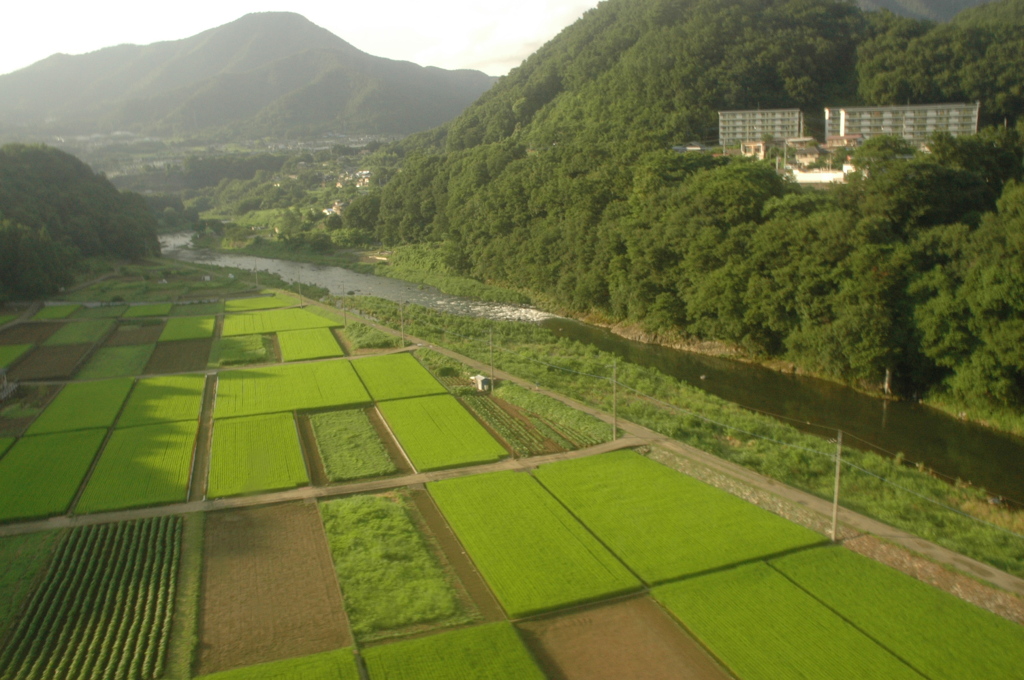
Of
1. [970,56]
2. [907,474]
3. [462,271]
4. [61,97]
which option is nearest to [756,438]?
[907,474]

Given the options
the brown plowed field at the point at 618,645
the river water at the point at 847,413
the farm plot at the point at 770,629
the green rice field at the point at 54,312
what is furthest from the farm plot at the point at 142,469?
the green rice field at the point at 54,312

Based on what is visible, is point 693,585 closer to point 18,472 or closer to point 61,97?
point 18,472

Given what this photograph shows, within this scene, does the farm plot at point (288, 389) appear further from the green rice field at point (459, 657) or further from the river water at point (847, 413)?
the green rice field at point (459, 657)

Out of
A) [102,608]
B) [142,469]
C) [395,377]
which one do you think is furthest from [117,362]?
[102,608]

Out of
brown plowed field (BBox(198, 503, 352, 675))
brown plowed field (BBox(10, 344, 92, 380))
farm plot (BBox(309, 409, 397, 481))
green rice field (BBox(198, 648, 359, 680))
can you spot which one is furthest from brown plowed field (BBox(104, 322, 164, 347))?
green rice field (BBox(198, 648, 359, 680))

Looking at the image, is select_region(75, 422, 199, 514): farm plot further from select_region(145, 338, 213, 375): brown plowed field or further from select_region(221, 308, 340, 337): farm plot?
select_region(221, 308, 340, 337): farm plot

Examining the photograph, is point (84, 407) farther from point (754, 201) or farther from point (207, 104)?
point (207, 104)
